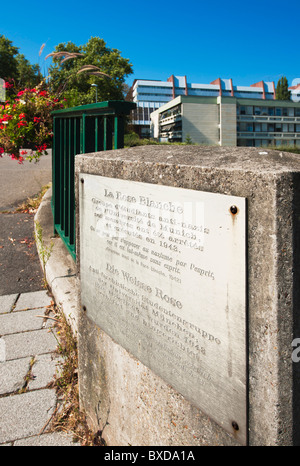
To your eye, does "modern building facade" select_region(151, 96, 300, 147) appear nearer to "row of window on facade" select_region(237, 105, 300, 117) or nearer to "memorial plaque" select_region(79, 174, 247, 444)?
"row of window on facade" select_region(237, 105, 300, 117)

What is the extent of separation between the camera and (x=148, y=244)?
5.33 ft

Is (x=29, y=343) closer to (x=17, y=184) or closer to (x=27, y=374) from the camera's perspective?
(x=27, y=374)

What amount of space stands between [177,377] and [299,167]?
89cm

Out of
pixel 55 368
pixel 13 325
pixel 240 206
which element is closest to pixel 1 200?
pixel 13 325

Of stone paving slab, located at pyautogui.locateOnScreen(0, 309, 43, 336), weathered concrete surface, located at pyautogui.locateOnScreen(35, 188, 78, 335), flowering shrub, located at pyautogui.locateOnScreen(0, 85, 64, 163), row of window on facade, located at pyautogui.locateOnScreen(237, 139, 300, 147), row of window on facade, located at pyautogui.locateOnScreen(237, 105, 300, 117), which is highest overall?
row of window on facade, located at pyautogui.locateOnScreen(237, 105, 300, 117)

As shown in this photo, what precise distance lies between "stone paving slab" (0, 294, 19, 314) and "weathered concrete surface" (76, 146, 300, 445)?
235 cm

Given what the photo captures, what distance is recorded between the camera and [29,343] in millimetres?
3068

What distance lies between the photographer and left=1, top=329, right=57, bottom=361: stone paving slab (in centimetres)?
294

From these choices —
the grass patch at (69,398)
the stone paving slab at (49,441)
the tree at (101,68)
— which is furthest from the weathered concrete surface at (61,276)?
the tree at (101,68)

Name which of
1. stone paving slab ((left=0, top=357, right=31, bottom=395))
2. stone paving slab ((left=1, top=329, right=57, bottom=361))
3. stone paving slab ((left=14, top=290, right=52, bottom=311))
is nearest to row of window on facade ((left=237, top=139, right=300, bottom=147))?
stone paving slab ((left=14, top=290, right=52, bottom=311))

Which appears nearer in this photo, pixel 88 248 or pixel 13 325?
pixel 88 248

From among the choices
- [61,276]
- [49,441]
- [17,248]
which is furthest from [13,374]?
[17,248]

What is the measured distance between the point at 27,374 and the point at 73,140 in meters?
2.43
